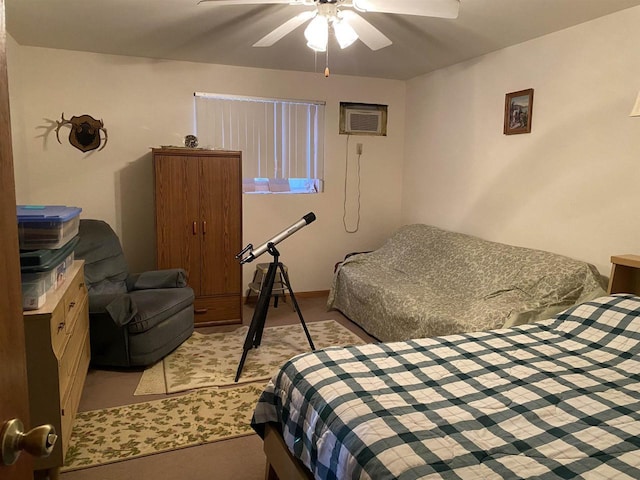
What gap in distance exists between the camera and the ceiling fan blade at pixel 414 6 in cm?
222

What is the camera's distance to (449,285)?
3.73 meters

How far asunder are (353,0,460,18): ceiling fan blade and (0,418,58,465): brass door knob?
7.20 feet

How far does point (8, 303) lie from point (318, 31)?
88.5 inches

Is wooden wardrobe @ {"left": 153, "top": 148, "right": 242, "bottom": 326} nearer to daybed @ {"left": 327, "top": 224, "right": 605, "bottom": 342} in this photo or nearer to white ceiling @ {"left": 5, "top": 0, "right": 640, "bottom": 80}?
white ceiling @ {"left": 5, "top": 0, "right": 640, "bottom": 80}

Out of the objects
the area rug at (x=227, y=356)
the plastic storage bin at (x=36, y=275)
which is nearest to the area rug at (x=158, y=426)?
the area rug at (x=227, y=356)

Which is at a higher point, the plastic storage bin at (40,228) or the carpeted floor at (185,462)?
the plastic storage bin at (40,228)

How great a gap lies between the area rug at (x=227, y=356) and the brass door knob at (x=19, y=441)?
2251 millimetres

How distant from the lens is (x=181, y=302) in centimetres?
350

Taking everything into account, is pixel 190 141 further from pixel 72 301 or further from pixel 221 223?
pixel 72 301

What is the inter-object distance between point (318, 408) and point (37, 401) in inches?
47.9

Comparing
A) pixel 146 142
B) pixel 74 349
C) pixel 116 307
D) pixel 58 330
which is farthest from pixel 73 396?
pixel 146 142

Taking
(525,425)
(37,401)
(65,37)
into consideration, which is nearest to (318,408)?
(525,425)

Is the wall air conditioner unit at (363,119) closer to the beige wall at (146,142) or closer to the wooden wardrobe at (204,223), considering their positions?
the beige wall at (146,142)

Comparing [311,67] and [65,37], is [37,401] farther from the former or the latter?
[311,67]
